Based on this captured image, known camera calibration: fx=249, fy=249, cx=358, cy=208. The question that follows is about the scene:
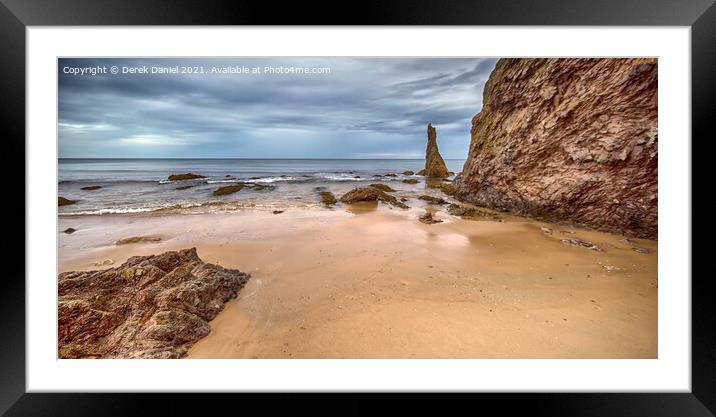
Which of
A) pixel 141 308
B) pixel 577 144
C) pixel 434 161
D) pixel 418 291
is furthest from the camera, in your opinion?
pixel 434 161

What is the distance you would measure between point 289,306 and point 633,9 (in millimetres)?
4140

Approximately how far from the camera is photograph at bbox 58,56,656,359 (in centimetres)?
238

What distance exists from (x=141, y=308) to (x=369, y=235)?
14.0 ft

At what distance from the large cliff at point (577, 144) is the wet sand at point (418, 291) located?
3.06 ft

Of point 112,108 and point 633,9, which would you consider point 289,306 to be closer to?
point 633,9

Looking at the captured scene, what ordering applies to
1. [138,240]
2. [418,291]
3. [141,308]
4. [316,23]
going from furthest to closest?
[138,240] < [418,291] < [141,308] < [316,23]

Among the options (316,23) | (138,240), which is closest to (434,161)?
(138,240)

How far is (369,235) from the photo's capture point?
19.7 feet

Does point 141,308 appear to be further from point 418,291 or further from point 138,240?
point 138,240

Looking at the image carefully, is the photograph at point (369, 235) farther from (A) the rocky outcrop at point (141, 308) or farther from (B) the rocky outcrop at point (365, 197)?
(B) the rocky outcrop at point (365, 197)

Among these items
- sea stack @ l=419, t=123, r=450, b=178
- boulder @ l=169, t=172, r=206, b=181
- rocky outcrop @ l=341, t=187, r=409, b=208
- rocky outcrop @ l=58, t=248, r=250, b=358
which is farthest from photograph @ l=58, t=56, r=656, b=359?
sea stack @ l=419, t=123, r=450, b=178

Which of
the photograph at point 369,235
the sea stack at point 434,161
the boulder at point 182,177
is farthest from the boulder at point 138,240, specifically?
the sea stack at point 434,161

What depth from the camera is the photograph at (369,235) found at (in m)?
2.38

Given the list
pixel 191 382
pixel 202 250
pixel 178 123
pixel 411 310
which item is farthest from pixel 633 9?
pixel 178 123
